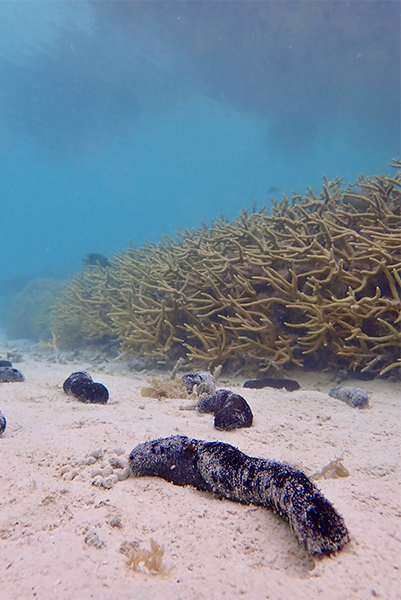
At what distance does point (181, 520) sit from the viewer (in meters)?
1.32

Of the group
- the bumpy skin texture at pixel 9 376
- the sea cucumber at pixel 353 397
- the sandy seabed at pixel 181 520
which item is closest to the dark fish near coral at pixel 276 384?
the sea cucumber at pixel 353 397

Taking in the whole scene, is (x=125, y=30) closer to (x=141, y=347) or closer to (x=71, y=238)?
(x=141, y=347)

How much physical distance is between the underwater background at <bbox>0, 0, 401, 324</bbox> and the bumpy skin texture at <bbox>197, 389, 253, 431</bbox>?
57.7 ft

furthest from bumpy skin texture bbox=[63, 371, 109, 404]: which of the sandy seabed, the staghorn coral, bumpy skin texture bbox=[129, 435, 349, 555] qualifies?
the staghorn coral

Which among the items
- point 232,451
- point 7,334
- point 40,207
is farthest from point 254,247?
point 40,207

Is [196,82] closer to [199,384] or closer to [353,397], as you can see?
[199,384]

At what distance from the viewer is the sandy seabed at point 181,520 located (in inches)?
37.8

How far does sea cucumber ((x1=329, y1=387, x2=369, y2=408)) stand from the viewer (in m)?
2.77

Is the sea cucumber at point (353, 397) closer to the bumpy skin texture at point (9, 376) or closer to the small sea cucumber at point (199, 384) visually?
the small sea cucumber at point (199, 384)

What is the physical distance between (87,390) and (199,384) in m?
1.16

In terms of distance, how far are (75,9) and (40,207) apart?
85.2 m

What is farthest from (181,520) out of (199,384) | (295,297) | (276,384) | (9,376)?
(9,376)

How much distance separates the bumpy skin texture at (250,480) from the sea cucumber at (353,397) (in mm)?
1776

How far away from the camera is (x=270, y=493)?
1.28 m
